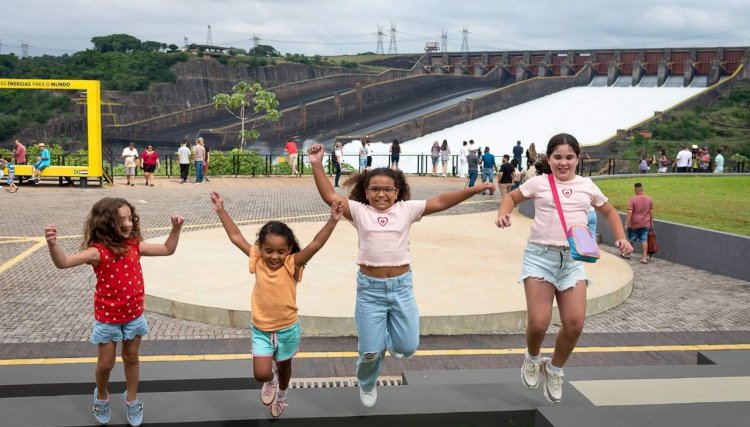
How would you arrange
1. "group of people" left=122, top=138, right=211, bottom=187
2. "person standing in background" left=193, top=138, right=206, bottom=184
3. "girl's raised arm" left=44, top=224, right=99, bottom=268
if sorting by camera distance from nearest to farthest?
"girl's raised arm" left=44, top=224, right=99, bottom=268 < "group of people" left=122, top=138, right=211, bottom=187 < "person standing in background" left=193, top=138, right=206, bottom=184

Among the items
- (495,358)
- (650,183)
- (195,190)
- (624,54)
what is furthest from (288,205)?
(624,54)

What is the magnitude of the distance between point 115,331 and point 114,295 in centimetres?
20

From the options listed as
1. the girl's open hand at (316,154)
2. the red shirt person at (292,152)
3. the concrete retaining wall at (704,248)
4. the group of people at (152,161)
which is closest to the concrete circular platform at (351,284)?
the concrete retaining wall at (704,248)

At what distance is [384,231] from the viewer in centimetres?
441

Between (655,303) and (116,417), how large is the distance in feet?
22.8

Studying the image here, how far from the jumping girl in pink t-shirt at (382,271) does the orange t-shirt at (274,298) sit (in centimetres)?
41

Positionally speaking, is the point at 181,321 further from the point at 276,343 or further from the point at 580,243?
the point at 580,243

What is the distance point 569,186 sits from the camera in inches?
186

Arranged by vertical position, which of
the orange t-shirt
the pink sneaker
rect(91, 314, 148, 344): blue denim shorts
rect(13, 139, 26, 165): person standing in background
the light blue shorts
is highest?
rect(13, 139, 26, 165): person standing in background

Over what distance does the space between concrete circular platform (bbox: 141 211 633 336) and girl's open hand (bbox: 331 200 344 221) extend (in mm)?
3308

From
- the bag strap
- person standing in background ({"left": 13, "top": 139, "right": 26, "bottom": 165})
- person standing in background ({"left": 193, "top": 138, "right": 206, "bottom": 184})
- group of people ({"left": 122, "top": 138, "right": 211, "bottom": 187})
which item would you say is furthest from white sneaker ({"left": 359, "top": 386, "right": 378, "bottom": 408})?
person standing in background ({"left": 13, "top": 139, "right": 26, "bottom": 165})

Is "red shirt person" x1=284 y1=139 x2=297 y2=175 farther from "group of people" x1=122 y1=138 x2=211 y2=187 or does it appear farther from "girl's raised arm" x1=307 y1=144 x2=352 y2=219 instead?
"girl's raised arm" x1=307 y1=144 x2=352 y2=219

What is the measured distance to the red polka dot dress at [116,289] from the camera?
4109 mm

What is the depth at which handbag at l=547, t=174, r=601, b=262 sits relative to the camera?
14.4 feet
